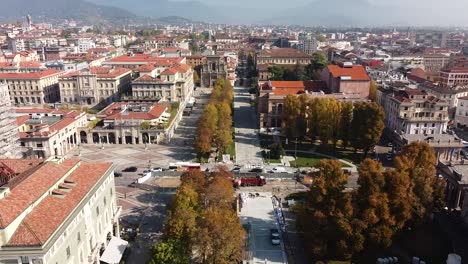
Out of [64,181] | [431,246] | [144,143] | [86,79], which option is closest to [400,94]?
[431,246]

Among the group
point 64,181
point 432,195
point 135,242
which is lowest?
point 135,242

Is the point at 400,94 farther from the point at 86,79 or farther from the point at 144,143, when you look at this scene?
the point at 86,79

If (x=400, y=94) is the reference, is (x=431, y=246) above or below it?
below

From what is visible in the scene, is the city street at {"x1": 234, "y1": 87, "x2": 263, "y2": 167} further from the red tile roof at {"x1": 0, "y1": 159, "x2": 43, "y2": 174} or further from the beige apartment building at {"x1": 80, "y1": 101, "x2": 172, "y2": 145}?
the red tile roof at {"x1": 0, "y1": 159, "x2": 43, "y2": 174}

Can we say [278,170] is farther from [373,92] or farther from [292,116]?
[373,92]

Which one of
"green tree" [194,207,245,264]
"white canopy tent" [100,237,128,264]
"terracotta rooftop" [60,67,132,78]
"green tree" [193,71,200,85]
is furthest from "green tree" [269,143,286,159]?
"green tree" [193,71,200,85]

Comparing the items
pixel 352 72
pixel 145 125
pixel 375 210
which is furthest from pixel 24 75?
pixel 375 210
